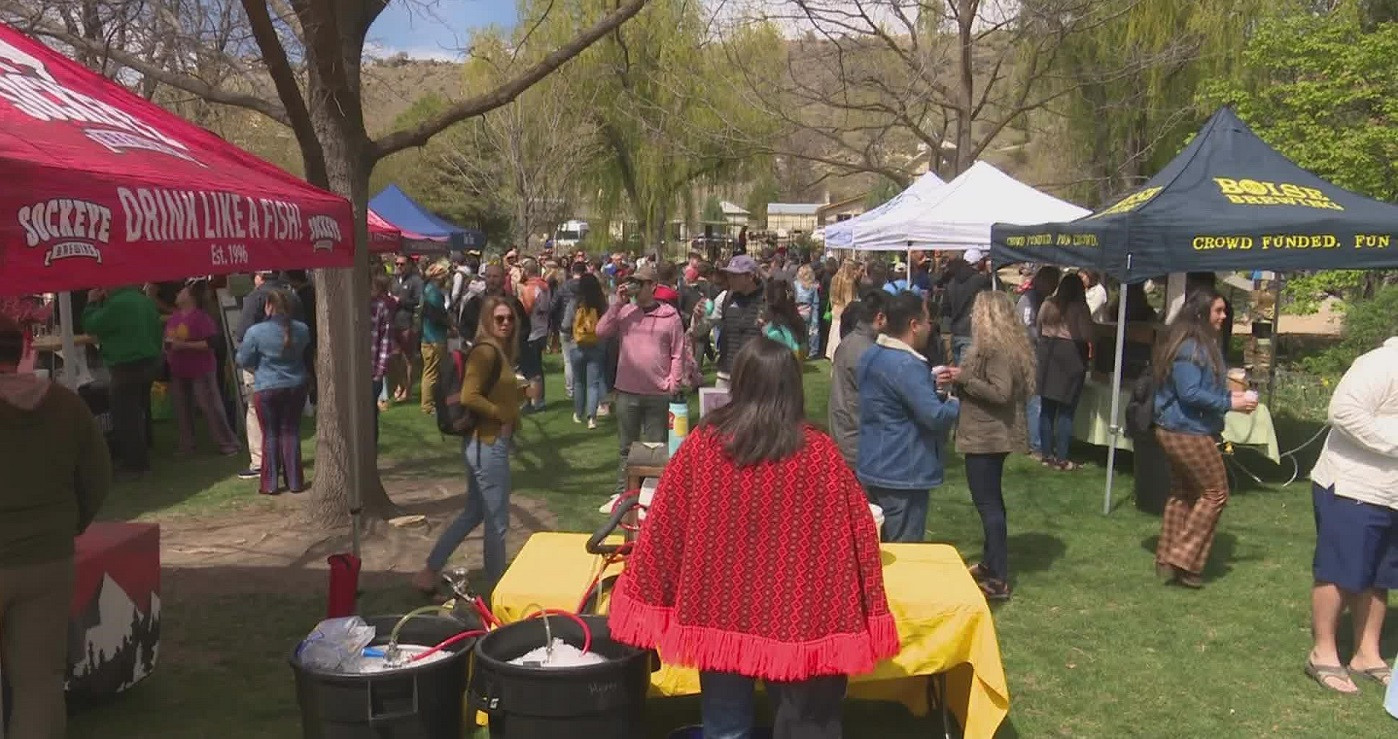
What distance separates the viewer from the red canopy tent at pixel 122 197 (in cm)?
272

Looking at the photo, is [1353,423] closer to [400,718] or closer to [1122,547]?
[1122,547]

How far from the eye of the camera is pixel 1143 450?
7.83 metres

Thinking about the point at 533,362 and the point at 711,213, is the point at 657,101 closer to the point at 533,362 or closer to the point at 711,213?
the point at 533,362

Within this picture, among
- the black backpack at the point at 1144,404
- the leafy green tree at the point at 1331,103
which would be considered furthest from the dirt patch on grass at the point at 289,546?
the leafy green tree at the point at 1331,103

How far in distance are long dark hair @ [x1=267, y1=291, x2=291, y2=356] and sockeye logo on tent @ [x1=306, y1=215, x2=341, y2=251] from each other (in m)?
3.51

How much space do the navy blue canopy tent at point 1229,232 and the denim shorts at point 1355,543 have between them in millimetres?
2846

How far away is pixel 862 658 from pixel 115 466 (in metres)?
8.46

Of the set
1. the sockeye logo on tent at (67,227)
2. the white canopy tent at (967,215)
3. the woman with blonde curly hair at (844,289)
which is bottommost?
the woman with blonde curly hair at (844,289)

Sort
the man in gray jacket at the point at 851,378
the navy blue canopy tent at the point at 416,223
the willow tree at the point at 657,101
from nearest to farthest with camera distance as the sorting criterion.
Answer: the man in gray jacket at the point at 851,378 < the navy blue canopy tent at the point at 416,223 < the willow tree at the point at 657,101

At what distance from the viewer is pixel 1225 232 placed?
716cm

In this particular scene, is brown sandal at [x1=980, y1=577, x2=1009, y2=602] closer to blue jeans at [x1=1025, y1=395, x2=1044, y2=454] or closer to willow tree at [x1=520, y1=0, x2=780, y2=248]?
blue jeans at [x1=1025, y1=395, x2=1044, y2=454]

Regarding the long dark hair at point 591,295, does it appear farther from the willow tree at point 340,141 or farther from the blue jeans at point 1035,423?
the blue jeans at point 1035,423

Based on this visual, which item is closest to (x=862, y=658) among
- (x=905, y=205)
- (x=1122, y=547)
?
(x=1122, y=547)

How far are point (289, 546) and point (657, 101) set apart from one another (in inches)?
846
